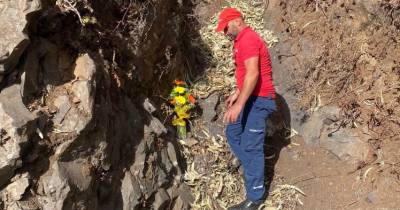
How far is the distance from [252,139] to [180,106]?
1.19 metres

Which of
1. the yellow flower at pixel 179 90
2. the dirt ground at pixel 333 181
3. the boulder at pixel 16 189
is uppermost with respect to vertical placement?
the yellow flower at pixel 179 90

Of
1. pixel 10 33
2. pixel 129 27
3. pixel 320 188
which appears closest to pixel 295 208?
pixel 320 188

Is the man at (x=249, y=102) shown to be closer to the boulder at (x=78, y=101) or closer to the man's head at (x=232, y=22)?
the man's head at (x=232, y=22)

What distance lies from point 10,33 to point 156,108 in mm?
2203

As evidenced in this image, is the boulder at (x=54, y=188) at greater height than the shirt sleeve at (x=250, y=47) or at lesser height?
lesser

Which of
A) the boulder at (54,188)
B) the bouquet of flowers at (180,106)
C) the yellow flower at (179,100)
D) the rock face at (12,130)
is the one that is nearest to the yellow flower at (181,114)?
the bouquet of flowers at (180,106)

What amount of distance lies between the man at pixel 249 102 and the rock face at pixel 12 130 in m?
2.01

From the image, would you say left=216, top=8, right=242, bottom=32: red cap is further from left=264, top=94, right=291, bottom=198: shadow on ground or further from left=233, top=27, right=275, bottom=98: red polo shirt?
left=264, top=94, right=291, bottom=198: shadow on ground

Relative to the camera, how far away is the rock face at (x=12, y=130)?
3.70m

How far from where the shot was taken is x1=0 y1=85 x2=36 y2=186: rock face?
3701 mm

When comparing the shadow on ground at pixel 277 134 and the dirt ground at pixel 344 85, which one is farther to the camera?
the shadow on ground at pixel 277 134

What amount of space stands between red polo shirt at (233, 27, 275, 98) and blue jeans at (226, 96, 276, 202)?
11 cm

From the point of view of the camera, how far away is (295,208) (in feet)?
19.0

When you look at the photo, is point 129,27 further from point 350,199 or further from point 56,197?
point 350,199
